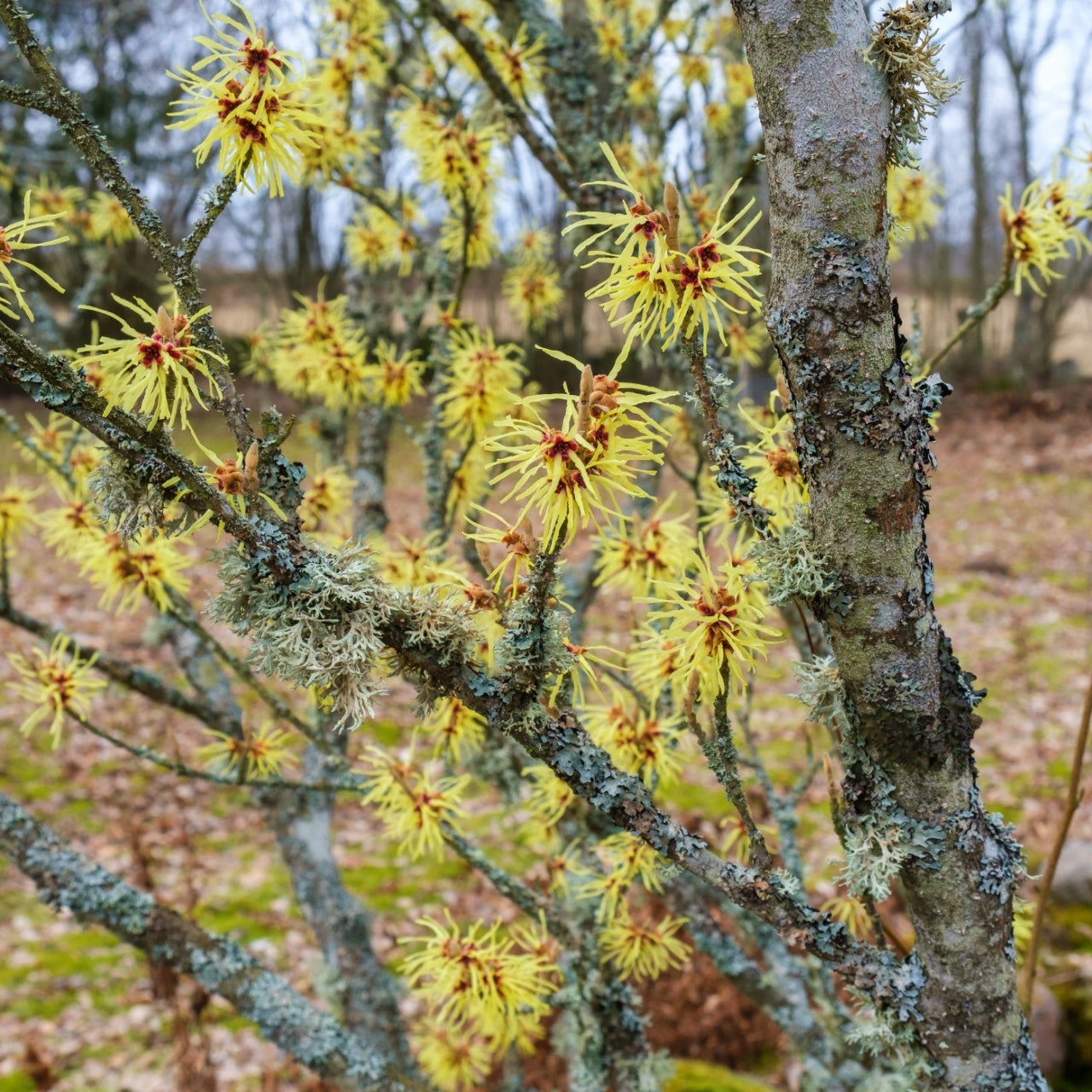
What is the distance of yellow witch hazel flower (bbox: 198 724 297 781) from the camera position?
1.67 m

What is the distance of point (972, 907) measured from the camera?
1037 millimetres

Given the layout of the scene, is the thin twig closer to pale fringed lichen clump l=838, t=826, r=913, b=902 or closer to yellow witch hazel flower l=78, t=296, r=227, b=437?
pale fringed lichen clump l=838, t=826, r=913, b=902

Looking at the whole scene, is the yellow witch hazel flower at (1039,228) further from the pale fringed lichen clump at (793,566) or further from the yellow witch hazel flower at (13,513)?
the yellow witch hazel flower at (13,513)

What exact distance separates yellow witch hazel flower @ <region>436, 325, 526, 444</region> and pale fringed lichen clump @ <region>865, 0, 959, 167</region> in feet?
3.22

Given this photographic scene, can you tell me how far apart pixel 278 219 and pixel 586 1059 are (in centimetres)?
1589

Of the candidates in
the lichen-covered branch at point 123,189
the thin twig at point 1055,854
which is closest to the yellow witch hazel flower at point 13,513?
the lichen-covered branch at point 123,189

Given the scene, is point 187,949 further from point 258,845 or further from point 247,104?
point 258,845

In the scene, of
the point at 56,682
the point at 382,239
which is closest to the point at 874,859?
the point at 56,682

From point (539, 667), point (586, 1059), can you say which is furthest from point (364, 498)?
point (539, 667)

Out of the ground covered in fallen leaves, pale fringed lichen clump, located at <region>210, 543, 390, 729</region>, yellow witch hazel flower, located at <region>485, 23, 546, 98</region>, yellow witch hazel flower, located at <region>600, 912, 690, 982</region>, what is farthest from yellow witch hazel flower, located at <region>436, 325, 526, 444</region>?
yellow witch hazel flower, located at <region>600, 912, 690, 982</region>

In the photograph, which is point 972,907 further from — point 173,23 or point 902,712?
point 173,23

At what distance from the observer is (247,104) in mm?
932

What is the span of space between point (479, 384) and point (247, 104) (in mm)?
937

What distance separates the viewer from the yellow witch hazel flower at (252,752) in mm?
1673
